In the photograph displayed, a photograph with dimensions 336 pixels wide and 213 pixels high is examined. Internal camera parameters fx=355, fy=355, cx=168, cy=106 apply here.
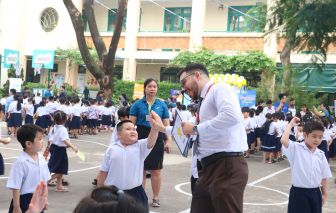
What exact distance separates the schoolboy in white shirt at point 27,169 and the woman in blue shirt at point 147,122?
76.6 inches

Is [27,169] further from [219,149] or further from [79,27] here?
[79,27]

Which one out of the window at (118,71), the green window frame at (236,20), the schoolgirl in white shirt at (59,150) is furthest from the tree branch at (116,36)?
the window at (118,71)

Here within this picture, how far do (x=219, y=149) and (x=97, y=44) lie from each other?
13.0 m

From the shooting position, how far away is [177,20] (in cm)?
2689

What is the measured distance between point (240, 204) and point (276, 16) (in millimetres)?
4759

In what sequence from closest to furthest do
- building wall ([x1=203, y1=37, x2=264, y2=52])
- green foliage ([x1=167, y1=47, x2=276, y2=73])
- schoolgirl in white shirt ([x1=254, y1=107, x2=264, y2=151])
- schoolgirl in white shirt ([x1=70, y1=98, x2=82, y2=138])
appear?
1. schoolgirl in white shirt ([x1=254, y1=107, x2=264, y2=151])
2. schoolgirl in white shirt ([x1=70, y1=98, x2=82, y2=138])
3. green foliage ([x1=167, y1=47, x2=276, y2=73])
4. building wall ([x1=203, y1=37, x2=264, y2=52])

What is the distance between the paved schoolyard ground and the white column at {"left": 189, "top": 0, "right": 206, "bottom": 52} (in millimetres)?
13753

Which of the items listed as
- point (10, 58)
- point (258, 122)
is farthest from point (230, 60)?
point (10, 58)

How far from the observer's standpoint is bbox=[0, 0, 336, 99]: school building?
23359 millimetres

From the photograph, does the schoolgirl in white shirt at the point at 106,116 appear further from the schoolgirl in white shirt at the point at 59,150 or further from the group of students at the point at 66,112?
the schoolgirl in white shirt at the point at 59,150

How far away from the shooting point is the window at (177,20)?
86.9ft

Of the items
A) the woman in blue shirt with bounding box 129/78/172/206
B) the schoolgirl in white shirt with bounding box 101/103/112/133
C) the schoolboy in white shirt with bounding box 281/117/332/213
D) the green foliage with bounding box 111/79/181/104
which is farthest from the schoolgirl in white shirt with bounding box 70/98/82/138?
the schoolboy in white shirt with bounding box 281/117/332/213

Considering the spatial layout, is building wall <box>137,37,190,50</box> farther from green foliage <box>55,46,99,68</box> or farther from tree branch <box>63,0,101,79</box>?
tree branch <box>63,0,101,79</box>

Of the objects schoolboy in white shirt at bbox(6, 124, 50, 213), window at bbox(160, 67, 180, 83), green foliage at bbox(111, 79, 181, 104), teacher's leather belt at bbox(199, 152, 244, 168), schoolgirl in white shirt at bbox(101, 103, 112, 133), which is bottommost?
schoolgirl in white shirt at bbox(101, 103, 112, 133)
